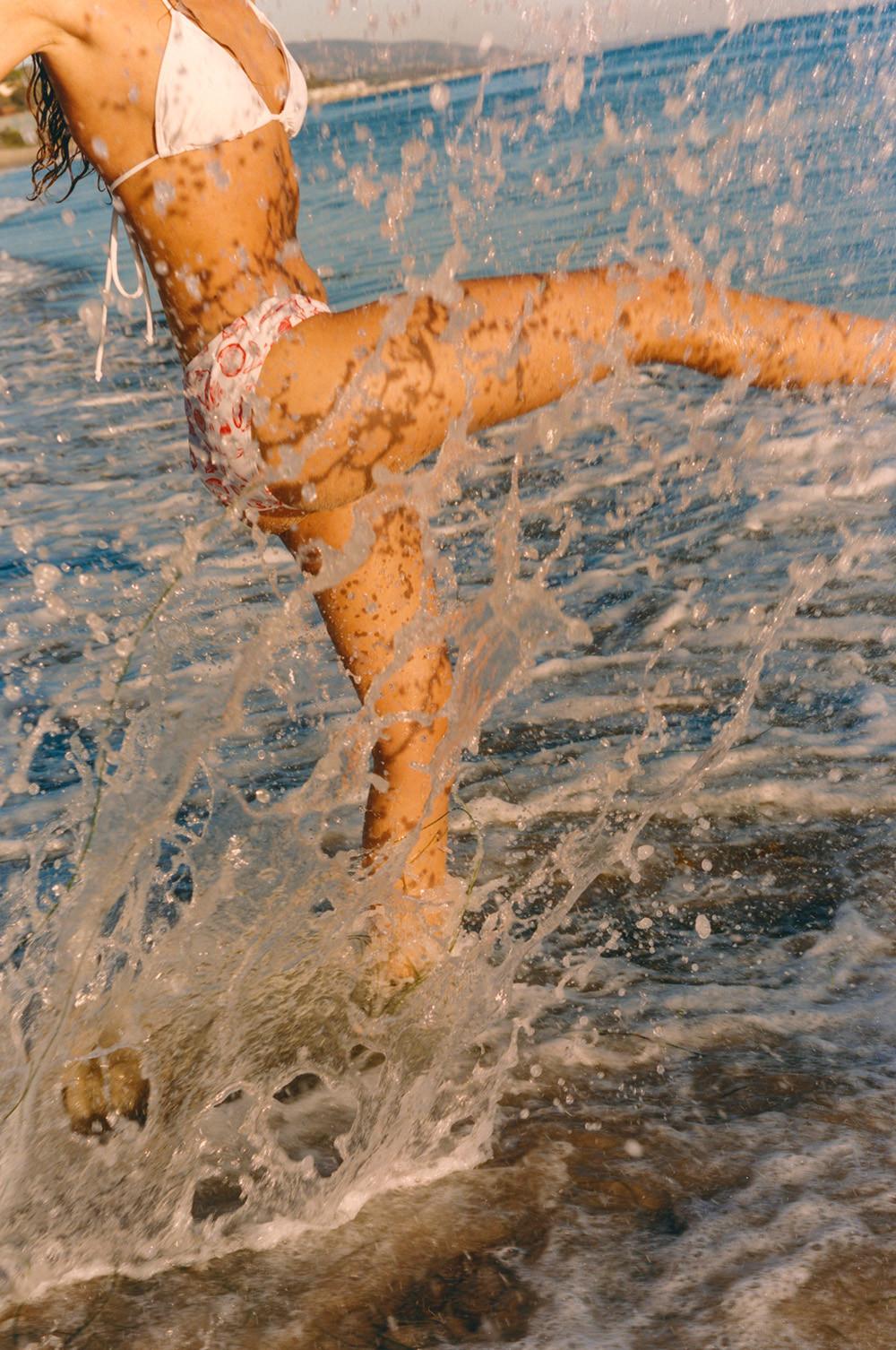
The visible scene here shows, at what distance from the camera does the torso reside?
205cm

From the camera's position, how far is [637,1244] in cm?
203

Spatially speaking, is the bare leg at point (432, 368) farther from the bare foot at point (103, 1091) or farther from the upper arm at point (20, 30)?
the bare foot at point (103, 1091)

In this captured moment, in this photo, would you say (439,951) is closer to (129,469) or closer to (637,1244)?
(637,1244)

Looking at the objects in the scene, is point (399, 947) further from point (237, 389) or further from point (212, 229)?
point (212, 229)

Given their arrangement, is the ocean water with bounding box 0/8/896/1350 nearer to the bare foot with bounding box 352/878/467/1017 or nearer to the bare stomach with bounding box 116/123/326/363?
the bare foot with bounding box 352/878/467/1017

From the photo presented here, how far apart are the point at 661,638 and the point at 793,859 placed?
1.42 metres

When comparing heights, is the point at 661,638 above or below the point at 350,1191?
above

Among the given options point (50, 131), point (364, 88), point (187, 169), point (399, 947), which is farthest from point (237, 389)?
point (364, 88)

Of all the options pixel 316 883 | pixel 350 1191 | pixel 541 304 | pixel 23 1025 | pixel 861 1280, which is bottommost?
pixel 861 1280

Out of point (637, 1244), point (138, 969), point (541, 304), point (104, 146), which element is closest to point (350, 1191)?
point (637, 1244)

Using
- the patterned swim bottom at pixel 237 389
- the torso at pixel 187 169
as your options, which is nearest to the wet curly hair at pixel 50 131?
the torso at pixel 187 169

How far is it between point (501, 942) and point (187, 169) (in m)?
1.80

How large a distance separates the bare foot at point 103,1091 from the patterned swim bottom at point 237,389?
3.93 ft

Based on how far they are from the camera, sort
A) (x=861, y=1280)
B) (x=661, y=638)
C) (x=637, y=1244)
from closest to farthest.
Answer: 1. (x=861, y=1280)
2. (x=637, y=1244)
3. (x=661, y=638)
